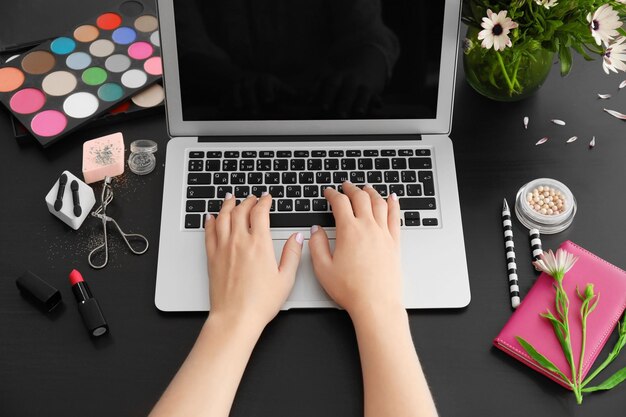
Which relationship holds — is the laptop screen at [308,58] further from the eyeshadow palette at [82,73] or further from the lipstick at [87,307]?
the lipstick at [87,307]

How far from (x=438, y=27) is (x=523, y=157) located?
0.28 metres

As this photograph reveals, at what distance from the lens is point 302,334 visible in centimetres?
107

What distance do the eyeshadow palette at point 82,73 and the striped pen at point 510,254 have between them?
62 centimetres

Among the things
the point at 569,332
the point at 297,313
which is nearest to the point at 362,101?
the point at 297,313

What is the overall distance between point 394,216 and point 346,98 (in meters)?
0.20

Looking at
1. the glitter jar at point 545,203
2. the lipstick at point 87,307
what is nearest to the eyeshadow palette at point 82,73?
the lipstick at point 87,307

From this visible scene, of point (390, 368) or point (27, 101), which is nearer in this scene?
point (390, 368)

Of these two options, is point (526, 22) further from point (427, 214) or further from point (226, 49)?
point (226, 49)

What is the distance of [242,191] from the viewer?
1169 millimetres

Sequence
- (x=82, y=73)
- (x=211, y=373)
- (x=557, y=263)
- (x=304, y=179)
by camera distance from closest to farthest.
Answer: (x=211, y=373)
(x=557, y=263)
(x=304, y=179)
(x=82, y=73)

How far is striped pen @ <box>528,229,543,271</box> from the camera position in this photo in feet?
3.66

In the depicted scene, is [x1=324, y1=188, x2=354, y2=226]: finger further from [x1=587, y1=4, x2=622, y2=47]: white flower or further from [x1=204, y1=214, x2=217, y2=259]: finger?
[x1=587, y1=4, x2=622, y2=47]: white flower

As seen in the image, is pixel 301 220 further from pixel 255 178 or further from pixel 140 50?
pixel 140 50

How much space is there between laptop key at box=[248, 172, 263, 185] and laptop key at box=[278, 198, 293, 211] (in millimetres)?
53
